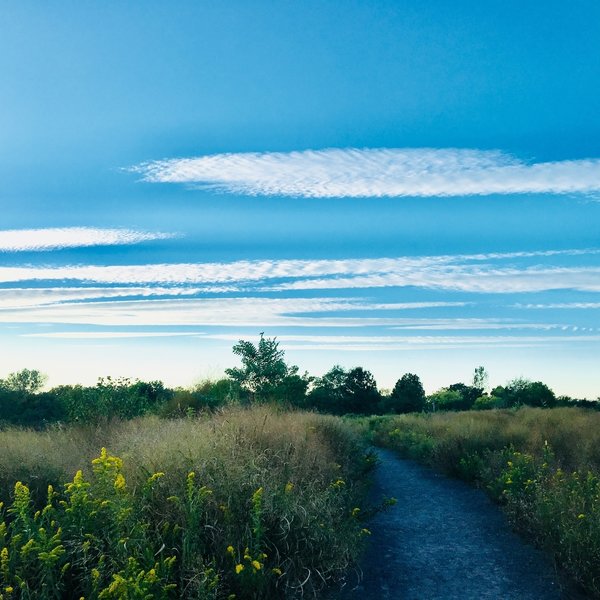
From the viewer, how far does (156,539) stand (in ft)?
19.8

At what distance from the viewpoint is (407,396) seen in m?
50.0

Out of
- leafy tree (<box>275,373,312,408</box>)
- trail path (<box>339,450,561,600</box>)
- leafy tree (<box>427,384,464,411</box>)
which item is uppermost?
leafy tree (<box>275,373,312,408</box>)

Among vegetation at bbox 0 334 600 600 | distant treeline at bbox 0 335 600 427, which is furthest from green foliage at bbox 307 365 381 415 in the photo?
vegetation at bbox 0 334 600 600

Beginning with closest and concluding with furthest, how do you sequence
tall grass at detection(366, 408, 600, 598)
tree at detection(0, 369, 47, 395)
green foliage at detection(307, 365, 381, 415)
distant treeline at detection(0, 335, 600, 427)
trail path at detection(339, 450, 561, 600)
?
trail path at detection(339, 450, 561, 600)
tall grass at detection(366, 408, 600, 598)
distant treeline at detection(0, 335, 600, 427)
tree at detection(0, 369, 47, 395)
green foliage at detection(307, 365, 381, 415)

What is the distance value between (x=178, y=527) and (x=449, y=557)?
413 cm

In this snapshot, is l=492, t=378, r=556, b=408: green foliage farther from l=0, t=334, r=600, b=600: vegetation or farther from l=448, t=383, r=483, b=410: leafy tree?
l=0, t=334, r=600, b=600: vegetation

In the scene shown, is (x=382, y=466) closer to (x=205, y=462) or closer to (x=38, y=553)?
(x=205, y=462)

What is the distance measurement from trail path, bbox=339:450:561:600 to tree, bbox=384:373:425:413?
3806 centimetres

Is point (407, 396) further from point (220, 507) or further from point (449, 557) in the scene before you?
point (220, 507)

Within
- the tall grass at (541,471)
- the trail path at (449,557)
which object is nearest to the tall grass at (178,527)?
the trail path at (449,557)

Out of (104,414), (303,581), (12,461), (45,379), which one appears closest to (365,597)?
(303,581)

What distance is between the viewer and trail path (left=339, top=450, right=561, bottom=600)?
7.01 m

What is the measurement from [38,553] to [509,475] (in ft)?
24.0

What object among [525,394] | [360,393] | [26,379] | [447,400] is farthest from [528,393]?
[26,379]
